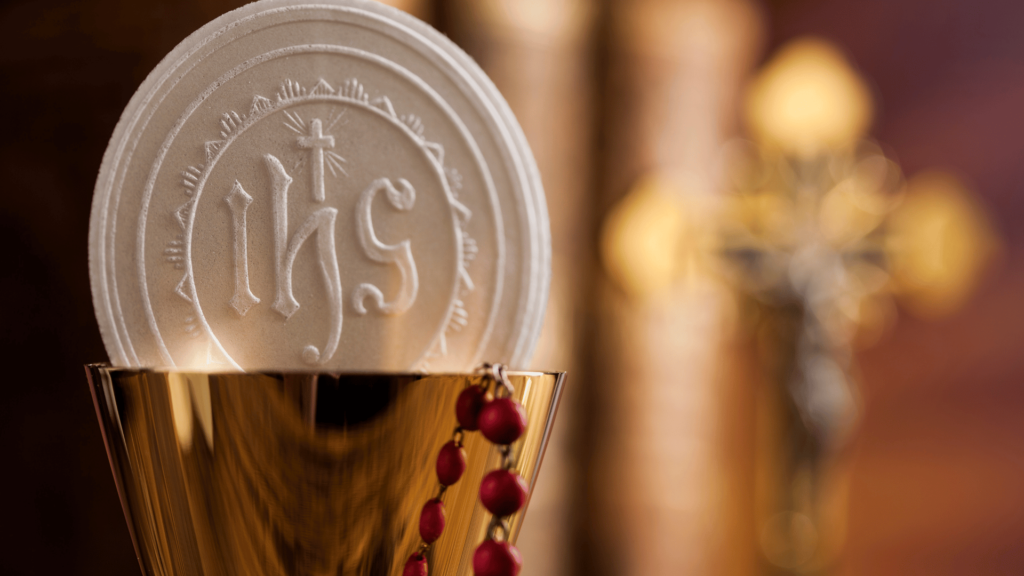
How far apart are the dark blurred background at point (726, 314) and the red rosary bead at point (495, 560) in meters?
0.49

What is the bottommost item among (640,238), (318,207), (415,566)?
(415,566)

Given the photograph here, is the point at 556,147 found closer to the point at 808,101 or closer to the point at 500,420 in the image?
the point at 808,101

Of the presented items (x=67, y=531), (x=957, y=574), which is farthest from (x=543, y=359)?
(x=957, y=574)

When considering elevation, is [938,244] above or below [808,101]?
below

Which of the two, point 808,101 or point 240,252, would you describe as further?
point 808,101

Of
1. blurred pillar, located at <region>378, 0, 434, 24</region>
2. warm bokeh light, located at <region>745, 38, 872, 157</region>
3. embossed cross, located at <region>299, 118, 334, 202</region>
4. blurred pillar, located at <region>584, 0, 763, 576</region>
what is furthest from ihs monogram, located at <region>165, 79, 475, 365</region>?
warm bokeh light, located at <region>745, 38, 872, 157</region>

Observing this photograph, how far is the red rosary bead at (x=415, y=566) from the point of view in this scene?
216 millimetres

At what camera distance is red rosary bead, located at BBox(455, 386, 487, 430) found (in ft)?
0.69

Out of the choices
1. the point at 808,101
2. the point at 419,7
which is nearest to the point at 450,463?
the point at 419,7

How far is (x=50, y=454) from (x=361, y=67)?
0.22 m

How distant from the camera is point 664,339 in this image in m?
0.83

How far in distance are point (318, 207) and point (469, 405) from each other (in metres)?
0.08

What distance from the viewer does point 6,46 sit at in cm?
32

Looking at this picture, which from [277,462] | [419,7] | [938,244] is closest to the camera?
[277,462]
